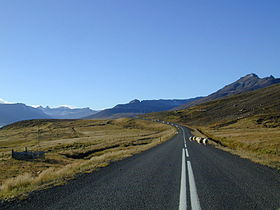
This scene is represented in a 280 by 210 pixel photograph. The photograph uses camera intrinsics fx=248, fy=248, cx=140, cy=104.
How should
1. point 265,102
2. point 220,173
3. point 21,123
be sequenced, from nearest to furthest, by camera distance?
point 220,173
point 265,102
point 21,123

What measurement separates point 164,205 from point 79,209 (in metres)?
2.22

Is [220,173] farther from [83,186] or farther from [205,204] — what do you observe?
[83,186]

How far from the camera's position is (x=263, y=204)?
258 inches

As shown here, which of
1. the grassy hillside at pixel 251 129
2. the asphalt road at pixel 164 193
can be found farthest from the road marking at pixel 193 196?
the grassy hillside at pixel 251 129

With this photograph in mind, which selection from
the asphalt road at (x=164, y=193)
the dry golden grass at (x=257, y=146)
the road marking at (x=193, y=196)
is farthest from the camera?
the dry golden grass at (x=257, y=146)

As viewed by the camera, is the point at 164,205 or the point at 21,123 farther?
the point at 21,123

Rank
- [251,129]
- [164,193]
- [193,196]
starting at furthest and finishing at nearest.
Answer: [251,129] < [164,193] < [193,196]

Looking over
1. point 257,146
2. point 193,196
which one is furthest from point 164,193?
point 257,146

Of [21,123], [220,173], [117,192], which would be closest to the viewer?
[117,192]

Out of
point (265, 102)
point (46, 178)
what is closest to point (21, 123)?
point (265, 102)

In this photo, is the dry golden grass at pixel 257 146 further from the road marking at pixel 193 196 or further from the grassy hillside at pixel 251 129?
the road marking at pixel 193 196

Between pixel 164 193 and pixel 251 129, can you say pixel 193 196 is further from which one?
pixel 251 129

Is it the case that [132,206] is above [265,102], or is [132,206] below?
below

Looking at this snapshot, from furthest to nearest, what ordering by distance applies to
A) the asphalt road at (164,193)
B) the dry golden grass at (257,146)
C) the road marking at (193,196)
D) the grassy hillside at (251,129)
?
the grassy hillside at (251,129) → the dry golden grass at (257,146) → the asphalt road at (164,193) → the road marking at (193,196)
